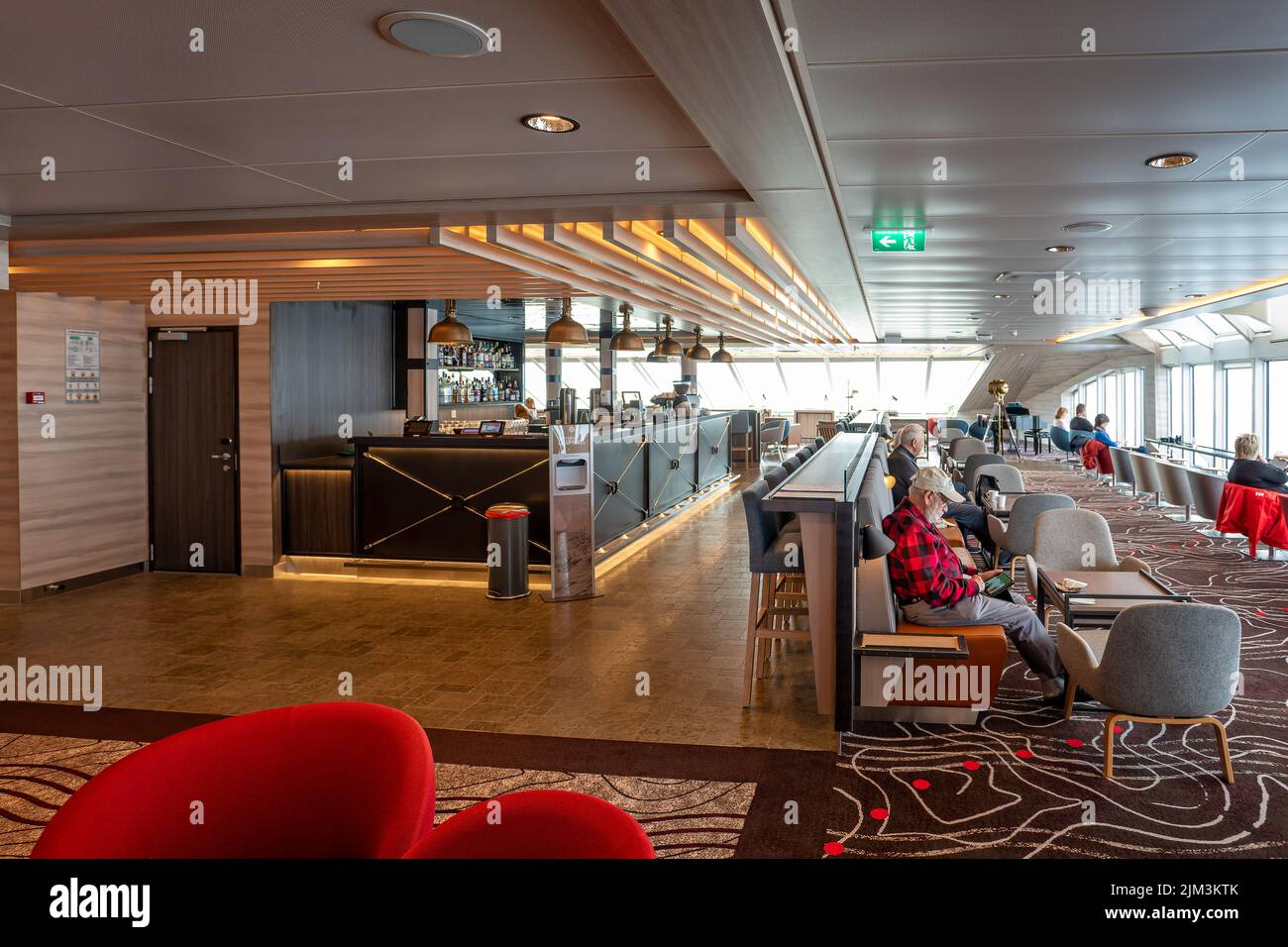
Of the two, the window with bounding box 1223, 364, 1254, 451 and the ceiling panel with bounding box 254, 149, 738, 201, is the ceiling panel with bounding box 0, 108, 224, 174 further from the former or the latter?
the window with bounding box 1223, 364, 1254, 451

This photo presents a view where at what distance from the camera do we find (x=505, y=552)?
784 centimetres

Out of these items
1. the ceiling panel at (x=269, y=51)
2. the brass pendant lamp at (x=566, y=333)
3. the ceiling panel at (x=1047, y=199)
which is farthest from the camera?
the brass pendant lamp at (x=566, y=333)

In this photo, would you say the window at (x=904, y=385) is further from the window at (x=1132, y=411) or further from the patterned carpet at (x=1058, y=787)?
the patterned carpet at (x=1058, y=787)

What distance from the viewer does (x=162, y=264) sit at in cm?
→ 659

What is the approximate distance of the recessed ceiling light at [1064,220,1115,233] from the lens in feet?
20.7

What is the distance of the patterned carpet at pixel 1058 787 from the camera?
3469 mm

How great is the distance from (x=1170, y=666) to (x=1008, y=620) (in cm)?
99

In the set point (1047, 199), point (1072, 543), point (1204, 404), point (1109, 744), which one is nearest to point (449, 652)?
point (1109, 744)

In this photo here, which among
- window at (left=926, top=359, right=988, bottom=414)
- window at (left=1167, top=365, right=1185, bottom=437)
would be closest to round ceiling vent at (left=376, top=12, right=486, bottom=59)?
window at (left=1167, top=365, right=1185, bottom=437)

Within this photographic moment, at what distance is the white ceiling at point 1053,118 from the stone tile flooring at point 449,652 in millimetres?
2943

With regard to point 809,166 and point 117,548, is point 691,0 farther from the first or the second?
point 117,548

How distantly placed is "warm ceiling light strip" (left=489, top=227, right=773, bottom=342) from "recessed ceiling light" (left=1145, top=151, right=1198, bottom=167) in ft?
11.5

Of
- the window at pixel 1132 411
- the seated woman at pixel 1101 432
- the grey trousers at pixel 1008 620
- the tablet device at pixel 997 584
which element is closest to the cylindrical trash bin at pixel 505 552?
the grey trousers at pixel 1008 620

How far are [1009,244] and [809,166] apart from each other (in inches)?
144
